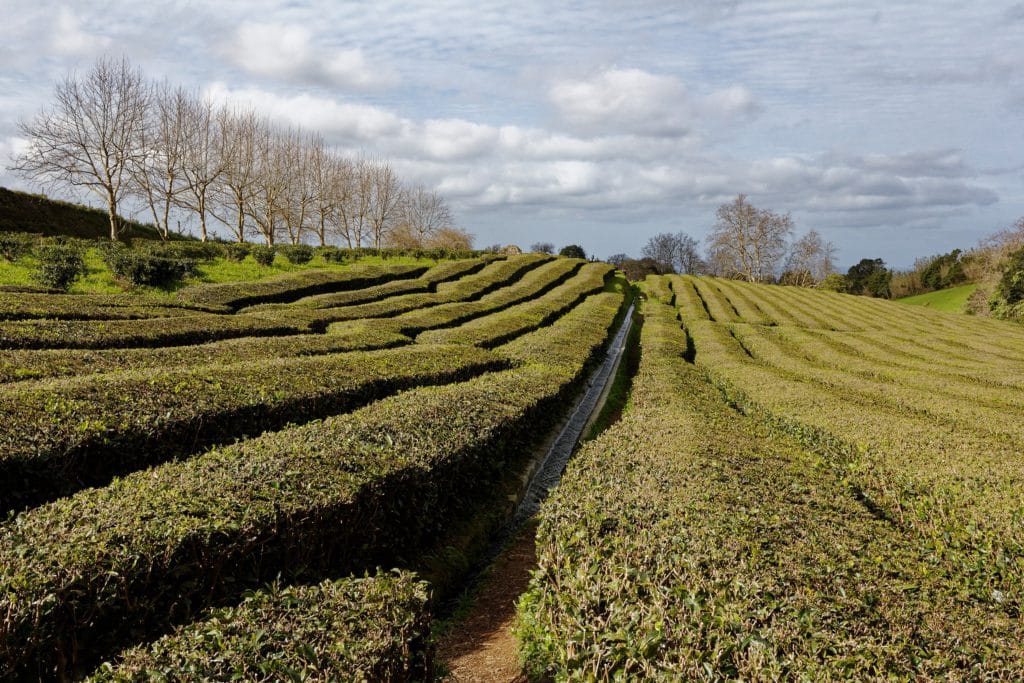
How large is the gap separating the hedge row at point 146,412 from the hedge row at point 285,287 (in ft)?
36.3

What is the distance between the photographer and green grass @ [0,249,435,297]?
2119cm

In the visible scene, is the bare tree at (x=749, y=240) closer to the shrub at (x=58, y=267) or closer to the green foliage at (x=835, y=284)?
the green foliage at (x=835, y=284)

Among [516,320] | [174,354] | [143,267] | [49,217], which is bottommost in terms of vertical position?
[174,354]

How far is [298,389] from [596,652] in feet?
25.8

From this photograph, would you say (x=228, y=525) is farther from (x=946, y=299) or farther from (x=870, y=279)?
(x=870, y=279)

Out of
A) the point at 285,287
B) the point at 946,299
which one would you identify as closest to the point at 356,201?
the point at 285,287

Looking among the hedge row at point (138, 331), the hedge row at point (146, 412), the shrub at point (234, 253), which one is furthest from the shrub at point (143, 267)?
the hedge row at point (146, 412)

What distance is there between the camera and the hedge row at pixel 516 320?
1934cm

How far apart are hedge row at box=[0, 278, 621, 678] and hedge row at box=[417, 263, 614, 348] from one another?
9.58 metres

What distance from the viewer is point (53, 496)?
6.89 m

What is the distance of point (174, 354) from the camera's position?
12.4 m

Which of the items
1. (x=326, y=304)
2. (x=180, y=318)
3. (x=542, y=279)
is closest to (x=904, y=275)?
(x=542, y=279)

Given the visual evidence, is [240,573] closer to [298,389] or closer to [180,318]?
[298,389]

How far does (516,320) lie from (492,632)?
17535 mm
